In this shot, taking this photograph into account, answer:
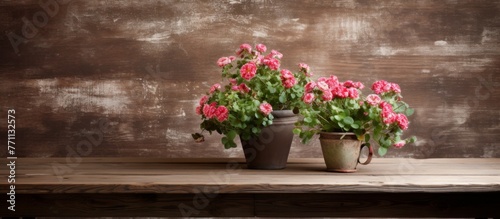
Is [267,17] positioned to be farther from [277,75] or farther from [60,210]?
[60,210]

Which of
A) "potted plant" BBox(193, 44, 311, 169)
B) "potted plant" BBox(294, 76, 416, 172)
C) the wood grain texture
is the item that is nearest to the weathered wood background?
"potted plant" BBox(193, 44, 311, 169)

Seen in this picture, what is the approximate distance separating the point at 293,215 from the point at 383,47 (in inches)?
70.8

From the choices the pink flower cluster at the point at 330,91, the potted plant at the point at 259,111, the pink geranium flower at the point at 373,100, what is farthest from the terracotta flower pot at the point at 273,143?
the pink geranium flower at the point at 373,100

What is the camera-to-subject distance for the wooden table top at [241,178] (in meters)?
1.84

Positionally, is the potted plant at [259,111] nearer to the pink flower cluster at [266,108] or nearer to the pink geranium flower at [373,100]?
the pink flower cluster at [266,108]

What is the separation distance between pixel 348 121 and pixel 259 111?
309mm

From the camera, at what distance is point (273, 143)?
2.21m

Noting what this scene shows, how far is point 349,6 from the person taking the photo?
3.50 metres

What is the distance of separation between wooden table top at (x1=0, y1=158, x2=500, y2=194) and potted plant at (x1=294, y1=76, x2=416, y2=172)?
8 cm

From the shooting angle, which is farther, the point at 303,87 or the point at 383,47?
the point at 383,47

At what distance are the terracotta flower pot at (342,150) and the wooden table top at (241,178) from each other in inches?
1.8

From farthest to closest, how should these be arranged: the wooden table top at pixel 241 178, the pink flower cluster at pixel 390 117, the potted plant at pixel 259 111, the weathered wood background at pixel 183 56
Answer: the weathered wood background at pixel 183 56 → the potted plant at pixel 259 111 → the pink flower cluster at pixel 390 117 → the wooden table top at pixel 241 178

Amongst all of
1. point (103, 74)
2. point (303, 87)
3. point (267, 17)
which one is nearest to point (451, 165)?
point (303, 87)

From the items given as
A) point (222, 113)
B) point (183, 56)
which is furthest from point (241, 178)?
point (183, 56)
